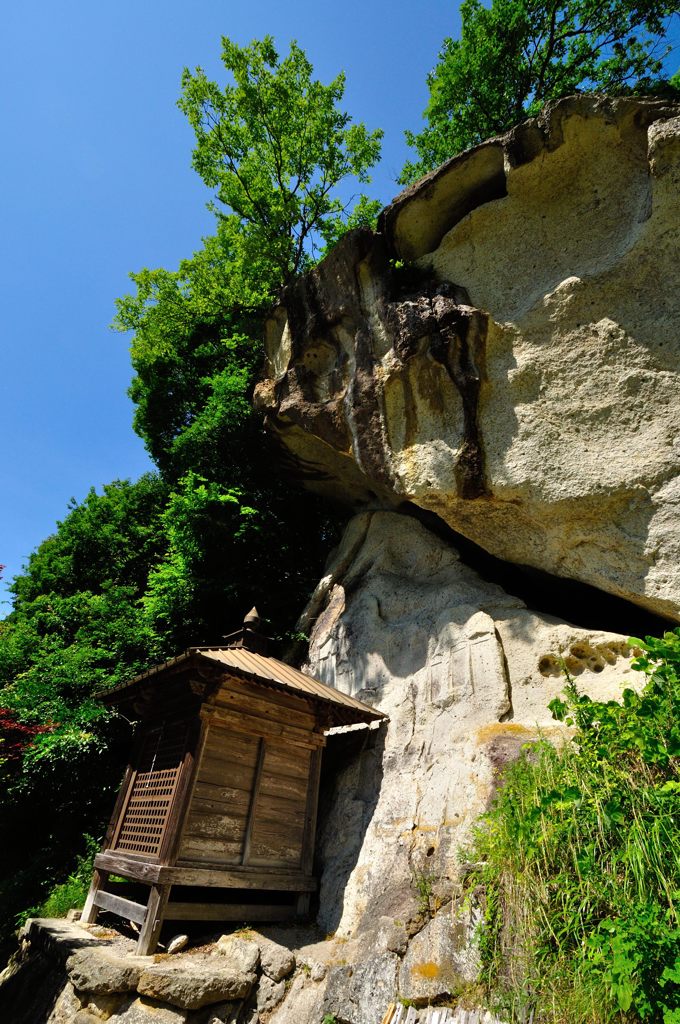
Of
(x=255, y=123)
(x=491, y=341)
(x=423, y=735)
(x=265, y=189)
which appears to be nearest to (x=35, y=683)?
(x=423, y=735)

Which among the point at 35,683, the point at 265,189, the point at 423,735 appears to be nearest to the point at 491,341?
the point at 423,735

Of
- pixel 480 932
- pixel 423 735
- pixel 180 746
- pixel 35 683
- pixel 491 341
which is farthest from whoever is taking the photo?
pixel 35 683

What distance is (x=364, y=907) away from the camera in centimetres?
612

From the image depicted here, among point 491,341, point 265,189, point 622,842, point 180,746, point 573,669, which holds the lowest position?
point 622,842

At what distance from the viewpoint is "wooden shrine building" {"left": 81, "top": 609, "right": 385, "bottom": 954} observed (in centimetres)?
606

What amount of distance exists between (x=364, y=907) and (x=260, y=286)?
13.2m

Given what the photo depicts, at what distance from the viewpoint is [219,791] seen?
6469mm

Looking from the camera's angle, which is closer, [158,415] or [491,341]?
[491,341]

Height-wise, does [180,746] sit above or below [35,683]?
below

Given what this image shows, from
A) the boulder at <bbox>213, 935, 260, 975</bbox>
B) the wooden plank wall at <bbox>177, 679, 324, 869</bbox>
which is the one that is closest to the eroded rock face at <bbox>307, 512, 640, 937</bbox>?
the wooden plank wall at <bbox>177, 679, 324, 869</bbox>

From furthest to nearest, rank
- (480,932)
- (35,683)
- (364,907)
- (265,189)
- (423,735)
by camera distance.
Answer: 1. (265,189)
2. (35,683)
3. (423,735)
4. (364,907)
5. (480,932)

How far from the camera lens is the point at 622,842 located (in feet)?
13.0

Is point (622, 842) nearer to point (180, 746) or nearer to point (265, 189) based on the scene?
point (180, 746)

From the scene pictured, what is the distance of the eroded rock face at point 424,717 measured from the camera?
5953 mm
